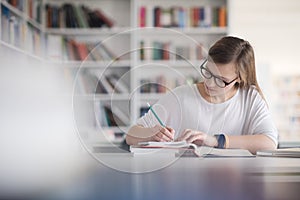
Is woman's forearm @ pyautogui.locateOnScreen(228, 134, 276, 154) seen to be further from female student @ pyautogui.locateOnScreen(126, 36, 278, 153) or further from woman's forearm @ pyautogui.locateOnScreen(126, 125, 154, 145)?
woman's forearm @ pyautogui.locateOnScreen(126, 125, 154, 145)

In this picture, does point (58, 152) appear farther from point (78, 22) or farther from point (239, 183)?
point (78, 22)

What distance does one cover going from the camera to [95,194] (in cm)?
33

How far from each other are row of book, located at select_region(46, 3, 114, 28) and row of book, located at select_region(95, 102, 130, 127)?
3344 millimetres

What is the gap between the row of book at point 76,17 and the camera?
418cm

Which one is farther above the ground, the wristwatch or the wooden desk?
the wooden desk

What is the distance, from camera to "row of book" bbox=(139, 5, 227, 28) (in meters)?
4.15

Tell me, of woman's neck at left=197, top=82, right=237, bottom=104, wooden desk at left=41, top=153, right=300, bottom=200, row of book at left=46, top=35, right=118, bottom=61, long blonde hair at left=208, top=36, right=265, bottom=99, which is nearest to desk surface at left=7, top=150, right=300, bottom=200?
wooden desk at left=41, top=153, right=300, bottom=200

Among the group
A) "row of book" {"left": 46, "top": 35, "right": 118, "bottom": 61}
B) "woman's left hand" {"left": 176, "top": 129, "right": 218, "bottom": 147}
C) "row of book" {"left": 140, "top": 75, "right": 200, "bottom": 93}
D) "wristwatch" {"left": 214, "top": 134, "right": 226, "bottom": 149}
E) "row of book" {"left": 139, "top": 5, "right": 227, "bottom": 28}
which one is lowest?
"wristwatch" {"left": 214, "top": 134, "right": 226, "bottom": 149}

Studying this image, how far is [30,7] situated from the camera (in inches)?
153

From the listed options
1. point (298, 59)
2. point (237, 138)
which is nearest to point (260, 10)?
point (298, 59)

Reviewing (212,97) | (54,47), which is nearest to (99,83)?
(212,97)

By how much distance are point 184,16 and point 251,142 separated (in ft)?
9.56

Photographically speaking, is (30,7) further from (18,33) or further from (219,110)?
(219,110)

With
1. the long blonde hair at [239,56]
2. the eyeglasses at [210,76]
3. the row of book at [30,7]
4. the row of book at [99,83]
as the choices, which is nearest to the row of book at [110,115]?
the row of book at [99,83]
